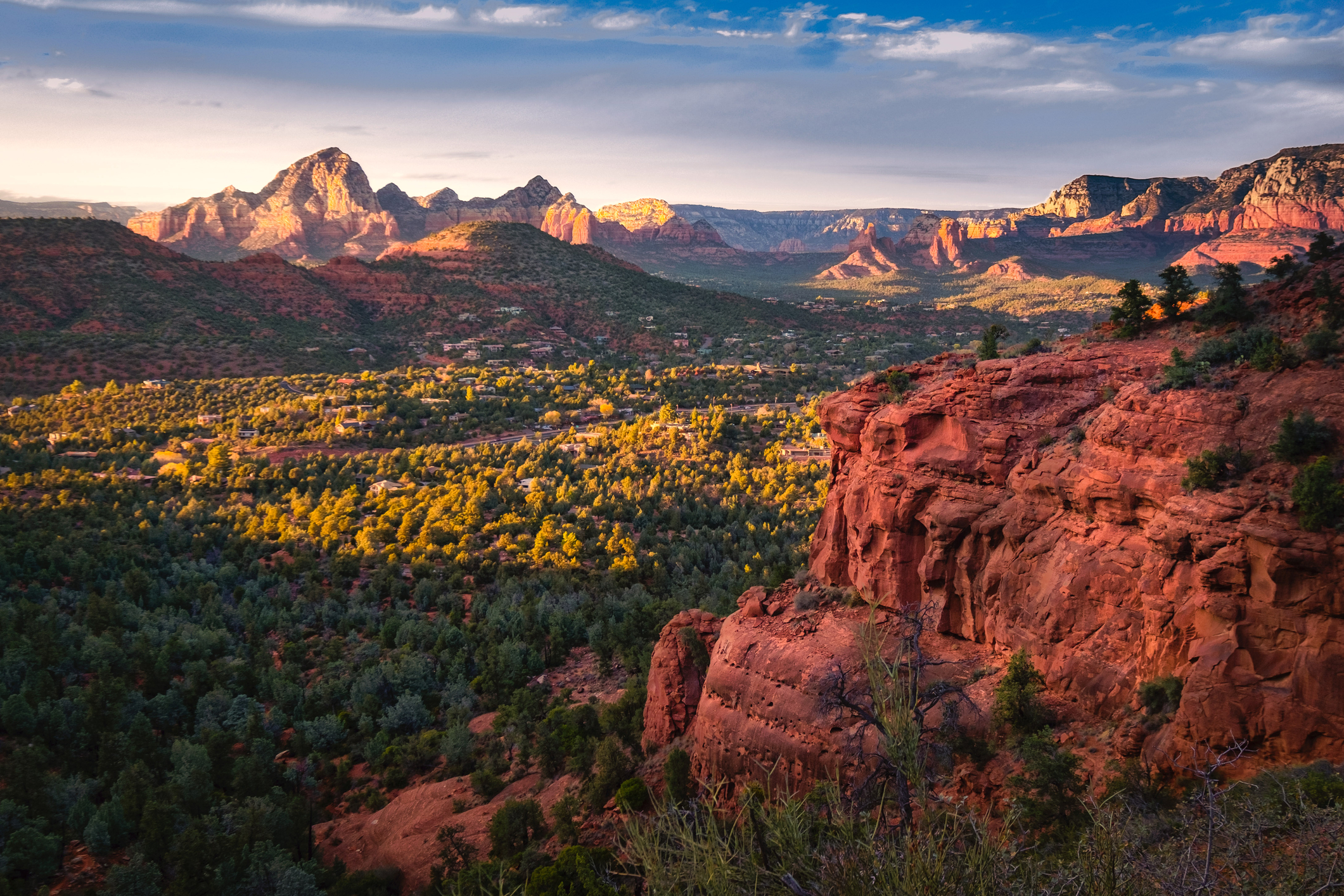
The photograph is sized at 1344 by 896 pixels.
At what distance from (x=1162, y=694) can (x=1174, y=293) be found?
30.2 feet

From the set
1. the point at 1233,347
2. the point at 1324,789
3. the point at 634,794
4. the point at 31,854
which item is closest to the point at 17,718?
the point at 31,854

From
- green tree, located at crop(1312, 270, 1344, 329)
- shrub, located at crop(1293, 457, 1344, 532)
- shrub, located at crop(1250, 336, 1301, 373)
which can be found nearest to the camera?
shrub, located at crop(1293, 457, 1344, 532)

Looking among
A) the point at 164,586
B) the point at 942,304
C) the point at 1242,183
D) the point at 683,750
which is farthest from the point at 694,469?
the point at 1242,183

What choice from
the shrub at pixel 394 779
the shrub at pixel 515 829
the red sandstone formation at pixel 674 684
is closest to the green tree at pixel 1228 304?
the red sandstone formation at pixel 674 684

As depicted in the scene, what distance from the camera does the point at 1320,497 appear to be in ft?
34.2

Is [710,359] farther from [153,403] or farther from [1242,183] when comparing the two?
[1242,183]

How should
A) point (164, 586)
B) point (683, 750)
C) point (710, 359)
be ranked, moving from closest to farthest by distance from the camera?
point (683, 750), point (164, 586), point (710, 359)

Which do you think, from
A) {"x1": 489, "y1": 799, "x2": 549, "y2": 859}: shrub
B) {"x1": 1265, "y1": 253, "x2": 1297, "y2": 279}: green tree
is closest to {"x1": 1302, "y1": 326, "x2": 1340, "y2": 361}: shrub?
{"x1": 1265, "y1": 253, "x2": 1297, "y2": 279}: green tree

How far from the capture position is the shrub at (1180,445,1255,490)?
11.8m

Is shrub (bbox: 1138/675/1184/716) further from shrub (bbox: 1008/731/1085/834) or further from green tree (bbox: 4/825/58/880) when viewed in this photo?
green tree (bbox: 4/825/58/880)

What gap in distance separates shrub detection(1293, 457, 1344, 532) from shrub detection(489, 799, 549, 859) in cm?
1654

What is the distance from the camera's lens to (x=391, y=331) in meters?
103

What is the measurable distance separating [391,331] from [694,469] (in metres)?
63.1

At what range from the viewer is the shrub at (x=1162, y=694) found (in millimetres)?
11664
